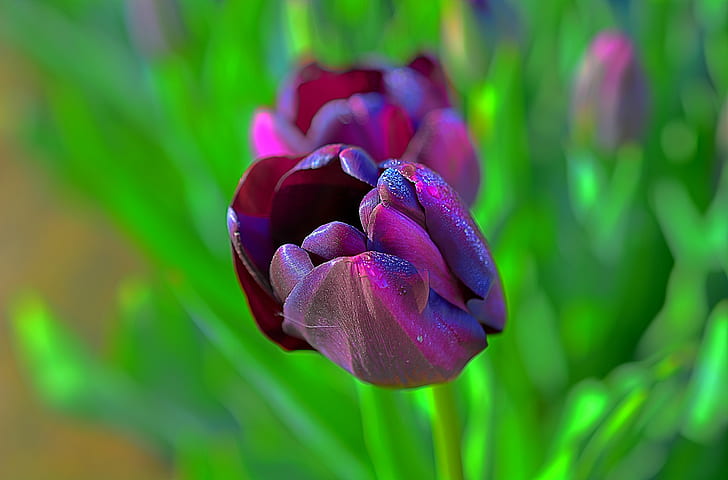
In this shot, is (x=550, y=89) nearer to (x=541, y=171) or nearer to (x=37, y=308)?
(x=541, y=171)

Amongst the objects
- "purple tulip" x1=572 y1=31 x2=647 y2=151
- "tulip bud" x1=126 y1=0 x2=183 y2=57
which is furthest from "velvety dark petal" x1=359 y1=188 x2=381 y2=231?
"tulip bud" x1=126 y1=0 x2=183 y2=57

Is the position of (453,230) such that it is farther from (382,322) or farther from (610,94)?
(610,94)

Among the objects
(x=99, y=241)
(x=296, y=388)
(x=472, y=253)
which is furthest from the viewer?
(x=99, y=241)

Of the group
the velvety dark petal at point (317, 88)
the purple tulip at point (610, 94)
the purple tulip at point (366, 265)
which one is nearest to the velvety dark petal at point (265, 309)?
the purple tulip at point (366, 265)

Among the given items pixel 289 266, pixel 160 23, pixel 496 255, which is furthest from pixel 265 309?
pixel 160 23

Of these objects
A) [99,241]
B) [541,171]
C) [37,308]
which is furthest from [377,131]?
[99,241]

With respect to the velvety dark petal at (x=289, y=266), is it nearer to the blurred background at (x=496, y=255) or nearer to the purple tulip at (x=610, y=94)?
the blurred background at (x=496, y=255)

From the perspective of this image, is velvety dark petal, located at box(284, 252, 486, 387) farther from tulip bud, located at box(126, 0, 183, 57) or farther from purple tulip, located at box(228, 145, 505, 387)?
tulip bud, located at box(126, 0, 183, 57)

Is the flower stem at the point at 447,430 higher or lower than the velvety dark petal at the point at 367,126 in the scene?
lower
